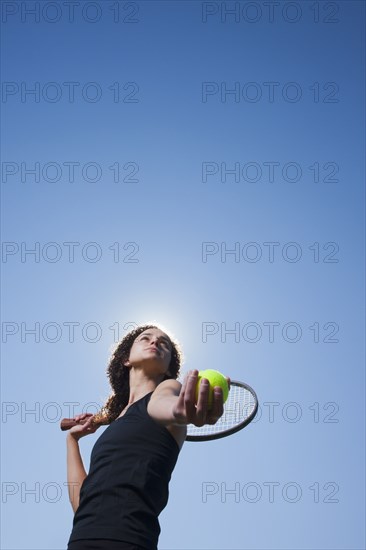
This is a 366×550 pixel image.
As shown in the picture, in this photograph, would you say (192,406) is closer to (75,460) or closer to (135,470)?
(135,470)

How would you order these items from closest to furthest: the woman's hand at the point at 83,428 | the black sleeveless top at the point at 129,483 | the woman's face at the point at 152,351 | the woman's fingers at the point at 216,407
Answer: the woman's fingers at the point at 216,407
the black sleeveless top at the point at 129,483
the woman's face at the point at 152,351
the woman's hand at the point at 83,428

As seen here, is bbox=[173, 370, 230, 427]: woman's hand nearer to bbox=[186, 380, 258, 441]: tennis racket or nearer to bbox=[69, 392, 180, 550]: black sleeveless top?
bbox=[69, 392, 180, 550]: black sleeveless top

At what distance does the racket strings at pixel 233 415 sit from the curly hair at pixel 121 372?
1.69 feet

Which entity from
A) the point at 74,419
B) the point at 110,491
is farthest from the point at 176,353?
the point at 110,491

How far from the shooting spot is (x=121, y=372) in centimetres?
492

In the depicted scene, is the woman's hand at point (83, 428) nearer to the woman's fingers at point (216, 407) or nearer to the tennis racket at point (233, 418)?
the tennis racket at point (233, 418)

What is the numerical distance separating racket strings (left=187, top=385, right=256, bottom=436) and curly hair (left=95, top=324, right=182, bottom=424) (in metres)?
0.51

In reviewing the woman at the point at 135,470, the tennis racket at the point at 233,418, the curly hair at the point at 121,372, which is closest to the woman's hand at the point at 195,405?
the woman at the point at 135,470

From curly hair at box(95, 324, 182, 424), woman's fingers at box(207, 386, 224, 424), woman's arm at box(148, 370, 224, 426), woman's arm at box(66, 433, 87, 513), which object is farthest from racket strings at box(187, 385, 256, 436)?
woman's fingers at box(207, 386, 224, 424)

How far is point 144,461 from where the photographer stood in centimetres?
353

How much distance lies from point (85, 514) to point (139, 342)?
1.44 metres

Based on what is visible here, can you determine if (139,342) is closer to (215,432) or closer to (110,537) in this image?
(215,432)

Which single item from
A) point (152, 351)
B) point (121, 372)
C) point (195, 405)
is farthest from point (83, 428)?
point (195, 405)

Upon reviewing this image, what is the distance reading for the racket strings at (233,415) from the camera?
199 inches
